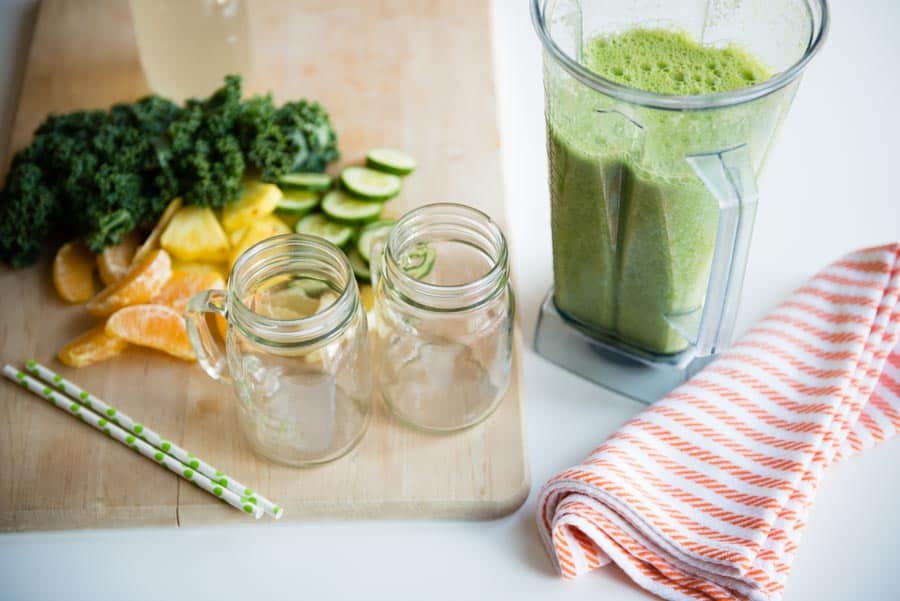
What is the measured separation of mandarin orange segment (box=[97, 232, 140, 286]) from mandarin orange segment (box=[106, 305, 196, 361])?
4.7 inches

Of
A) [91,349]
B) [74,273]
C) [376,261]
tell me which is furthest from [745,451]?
[74,273]

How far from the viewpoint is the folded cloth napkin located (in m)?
1.53

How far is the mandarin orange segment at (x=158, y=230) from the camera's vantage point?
1953mm

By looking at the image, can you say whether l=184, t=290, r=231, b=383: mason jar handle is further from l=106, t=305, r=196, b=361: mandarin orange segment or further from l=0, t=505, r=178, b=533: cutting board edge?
l=0, t=505, r=178, b=533: cutting board edge

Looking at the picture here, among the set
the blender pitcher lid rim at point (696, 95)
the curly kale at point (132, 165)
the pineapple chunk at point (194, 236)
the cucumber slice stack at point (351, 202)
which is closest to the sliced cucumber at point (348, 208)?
the cucumber slice stack at point (351, 202)

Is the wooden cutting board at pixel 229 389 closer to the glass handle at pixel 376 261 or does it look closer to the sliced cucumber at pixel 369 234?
the sliced cucumber at pixel 369 234

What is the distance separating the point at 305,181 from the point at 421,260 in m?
0.38

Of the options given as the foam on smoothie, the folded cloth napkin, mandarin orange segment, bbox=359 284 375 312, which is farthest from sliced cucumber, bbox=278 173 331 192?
the folded cloth napkin

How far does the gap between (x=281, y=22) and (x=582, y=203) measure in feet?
3.61

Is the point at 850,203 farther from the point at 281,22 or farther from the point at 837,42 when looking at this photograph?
the point at 281,22

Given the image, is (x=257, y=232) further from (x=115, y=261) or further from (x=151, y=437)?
(x=151, y=437)

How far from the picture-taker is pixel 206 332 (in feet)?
5.59

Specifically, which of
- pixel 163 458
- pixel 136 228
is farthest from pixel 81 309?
pixel 163 458

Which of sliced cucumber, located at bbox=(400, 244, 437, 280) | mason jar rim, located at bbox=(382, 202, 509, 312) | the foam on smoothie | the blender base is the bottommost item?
the blender base
